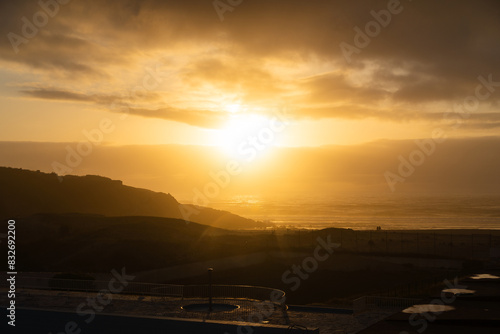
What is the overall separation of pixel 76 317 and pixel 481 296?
50.9ft

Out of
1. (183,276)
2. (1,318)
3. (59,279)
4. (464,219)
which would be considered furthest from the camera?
(464,219)

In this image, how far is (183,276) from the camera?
132 feet

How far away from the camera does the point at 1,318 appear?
21.9m

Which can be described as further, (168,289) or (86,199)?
(86,199)

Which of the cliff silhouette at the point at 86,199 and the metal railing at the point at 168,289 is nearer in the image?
the metal railing at the point at 168,289

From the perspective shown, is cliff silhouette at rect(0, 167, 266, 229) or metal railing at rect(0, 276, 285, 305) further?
cliff silhouette at rect(0, 167, 266, 229)

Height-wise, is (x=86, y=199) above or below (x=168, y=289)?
above

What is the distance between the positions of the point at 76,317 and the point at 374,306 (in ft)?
41.0

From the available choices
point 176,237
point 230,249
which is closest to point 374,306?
point 230,249

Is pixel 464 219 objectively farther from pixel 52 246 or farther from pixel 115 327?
pixel 115 327

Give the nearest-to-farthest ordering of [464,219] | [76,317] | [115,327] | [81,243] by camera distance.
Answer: [115,327]
[76,317]
[81,243]
[464,219]

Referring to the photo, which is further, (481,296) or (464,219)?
(464,219)

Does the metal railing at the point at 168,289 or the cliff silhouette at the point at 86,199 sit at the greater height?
the cliff silhouette at the point at 86,199

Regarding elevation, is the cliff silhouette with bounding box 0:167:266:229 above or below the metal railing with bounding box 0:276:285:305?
above
